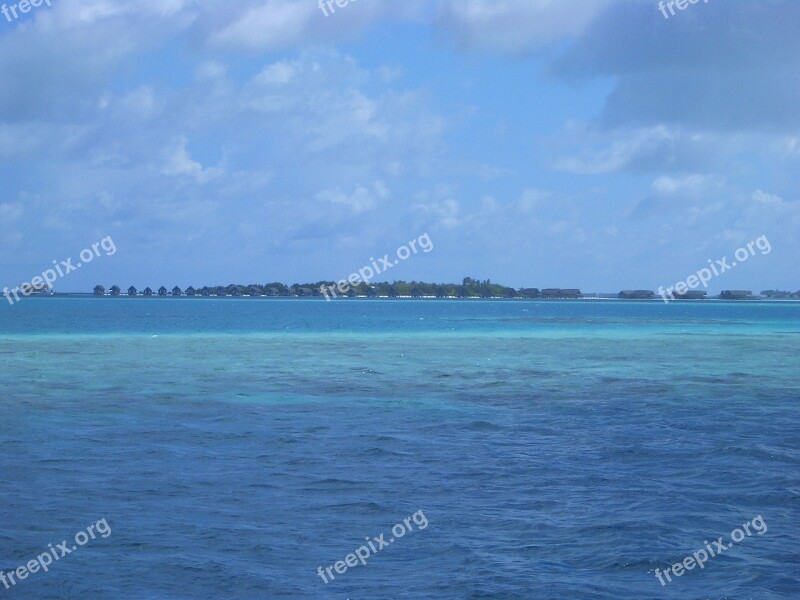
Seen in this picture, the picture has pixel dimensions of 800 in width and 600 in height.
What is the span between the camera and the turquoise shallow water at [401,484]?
11172mm

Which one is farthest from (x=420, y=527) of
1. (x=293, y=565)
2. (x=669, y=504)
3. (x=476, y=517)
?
(x=669, y=504)

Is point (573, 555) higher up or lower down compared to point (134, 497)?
lower down

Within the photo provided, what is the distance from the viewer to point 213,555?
1171 cm

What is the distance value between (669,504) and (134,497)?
8.68 m

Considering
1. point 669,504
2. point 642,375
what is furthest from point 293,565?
point 642,375

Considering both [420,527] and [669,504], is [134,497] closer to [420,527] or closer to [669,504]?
[420,527]

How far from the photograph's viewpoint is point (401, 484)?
15.6m

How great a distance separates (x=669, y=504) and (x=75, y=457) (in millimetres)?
11363

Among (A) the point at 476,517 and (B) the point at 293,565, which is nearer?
(B) the point at 293,565

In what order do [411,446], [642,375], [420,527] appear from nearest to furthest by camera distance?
[420,527] < [411,446] < [642,375]

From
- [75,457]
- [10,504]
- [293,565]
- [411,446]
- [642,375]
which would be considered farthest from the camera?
[642,375]

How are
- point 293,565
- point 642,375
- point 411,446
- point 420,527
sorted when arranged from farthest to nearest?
point 642,375, point 411,446, point 420,527, point 293,565

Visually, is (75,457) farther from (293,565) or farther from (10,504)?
(293,565)

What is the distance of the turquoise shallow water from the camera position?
11.2 m
